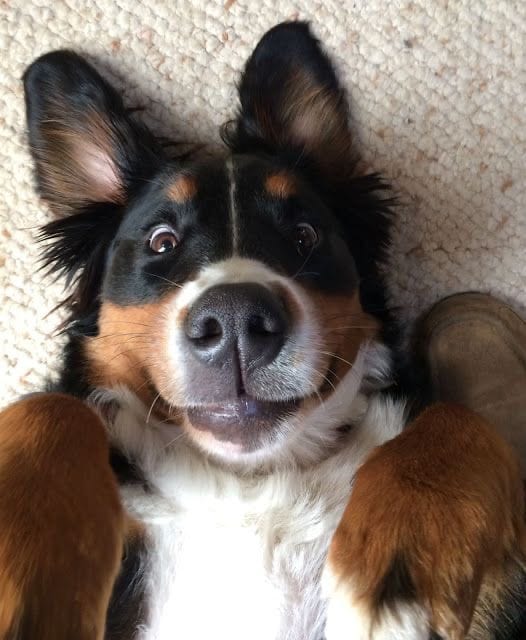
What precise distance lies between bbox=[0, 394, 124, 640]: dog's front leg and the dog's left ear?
121cm

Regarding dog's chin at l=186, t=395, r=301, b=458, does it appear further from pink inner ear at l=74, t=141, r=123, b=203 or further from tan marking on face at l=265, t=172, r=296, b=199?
pink inner ear at l=74, t=141, r=123, b=203

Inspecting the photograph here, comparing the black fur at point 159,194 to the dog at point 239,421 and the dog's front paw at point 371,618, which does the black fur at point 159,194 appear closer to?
the dog at point 239,421

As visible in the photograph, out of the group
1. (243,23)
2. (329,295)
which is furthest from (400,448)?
(243,23)

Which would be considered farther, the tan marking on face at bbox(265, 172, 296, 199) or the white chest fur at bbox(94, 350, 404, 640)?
the tan marking on face at bbox(265, 172, 296, 199)

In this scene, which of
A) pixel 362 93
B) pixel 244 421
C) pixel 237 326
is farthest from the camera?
pixel 362 93

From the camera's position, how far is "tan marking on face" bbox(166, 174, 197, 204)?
1.86 metres

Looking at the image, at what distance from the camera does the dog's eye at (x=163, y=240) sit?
6.02 feet

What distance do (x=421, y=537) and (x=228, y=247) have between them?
843 mm

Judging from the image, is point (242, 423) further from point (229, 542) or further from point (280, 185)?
point (280, 185)

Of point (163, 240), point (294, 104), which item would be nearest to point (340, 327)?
point (163, 240)

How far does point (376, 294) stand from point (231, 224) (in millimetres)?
577

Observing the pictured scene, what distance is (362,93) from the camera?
2.31 meters

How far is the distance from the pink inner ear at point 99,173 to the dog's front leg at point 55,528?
3.05 feet

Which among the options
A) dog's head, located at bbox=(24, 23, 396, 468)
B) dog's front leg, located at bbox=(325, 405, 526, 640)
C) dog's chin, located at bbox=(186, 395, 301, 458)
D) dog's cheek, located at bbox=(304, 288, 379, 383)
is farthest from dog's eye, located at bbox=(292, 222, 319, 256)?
dog's front leg, located at bbox=(325, 405, 526, 640)
